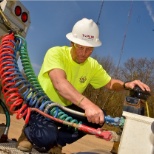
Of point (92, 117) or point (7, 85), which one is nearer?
point (92, 117)

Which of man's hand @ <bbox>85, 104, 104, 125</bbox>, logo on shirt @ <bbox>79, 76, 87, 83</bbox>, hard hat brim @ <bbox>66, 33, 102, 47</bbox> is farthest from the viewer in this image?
logo on shirt @ <bbox>79, 76, 87, 83</bbox>

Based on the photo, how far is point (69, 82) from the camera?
214cm

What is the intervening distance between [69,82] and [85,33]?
0.64 meters

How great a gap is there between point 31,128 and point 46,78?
1.70 ft

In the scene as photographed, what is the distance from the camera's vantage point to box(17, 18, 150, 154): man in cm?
208

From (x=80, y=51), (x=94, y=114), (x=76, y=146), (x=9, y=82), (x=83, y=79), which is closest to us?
(x=94, y=114)

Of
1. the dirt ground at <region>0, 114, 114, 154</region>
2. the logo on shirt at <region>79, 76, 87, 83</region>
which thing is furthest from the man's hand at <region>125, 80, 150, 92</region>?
the dirt ground at <region>0, 114, 114, 154</region>

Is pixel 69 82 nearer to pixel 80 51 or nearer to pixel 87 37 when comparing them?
pixel 80 51

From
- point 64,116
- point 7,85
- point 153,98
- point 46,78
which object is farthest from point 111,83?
point 153,98

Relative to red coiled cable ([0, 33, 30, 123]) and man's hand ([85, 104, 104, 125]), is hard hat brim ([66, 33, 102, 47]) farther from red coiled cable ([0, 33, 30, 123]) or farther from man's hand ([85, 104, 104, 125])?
man's hand ([85, 104, 104, 125])

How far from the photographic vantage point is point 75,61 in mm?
2609

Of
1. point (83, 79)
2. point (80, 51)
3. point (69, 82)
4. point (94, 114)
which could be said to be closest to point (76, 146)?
point (83, 79)

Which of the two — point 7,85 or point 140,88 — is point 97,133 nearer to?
point 140,88

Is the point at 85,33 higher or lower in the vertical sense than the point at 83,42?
higher
